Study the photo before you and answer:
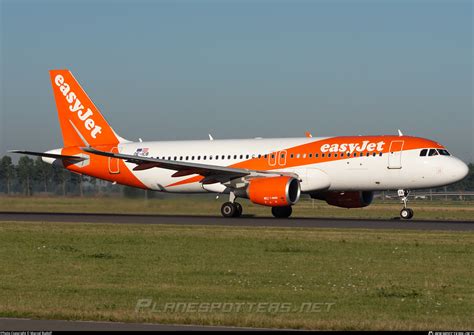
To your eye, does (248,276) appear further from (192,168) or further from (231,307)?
(192,168)

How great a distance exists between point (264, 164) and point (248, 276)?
23720 mm

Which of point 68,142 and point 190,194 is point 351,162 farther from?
point 68,142

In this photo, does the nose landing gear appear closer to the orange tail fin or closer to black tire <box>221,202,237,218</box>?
black tire <box>221,202,237,218</box>

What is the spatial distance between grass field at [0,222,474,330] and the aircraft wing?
435 inches

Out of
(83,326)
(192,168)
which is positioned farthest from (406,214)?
(83,326)

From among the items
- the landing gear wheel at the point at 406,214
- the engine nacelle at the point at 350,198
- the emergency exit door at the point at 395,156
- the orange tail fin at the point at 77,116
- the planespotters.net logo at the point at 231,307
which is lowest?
the planespotters.net logo at the point at 231,307

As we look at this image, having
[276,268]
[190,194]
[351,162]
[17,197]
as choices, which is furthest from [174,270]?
[17,197]

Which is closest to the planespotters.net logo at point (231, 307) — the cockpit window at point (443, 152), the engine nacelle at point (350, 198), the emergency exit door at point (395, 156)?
the emergency exit door at point (395, 156)

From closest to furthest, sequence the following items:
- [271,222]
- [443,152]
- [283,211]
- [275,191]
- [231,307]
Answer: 1. [231,307]
2. [271,222]
3. [275,191]
4. [443,152]
5. [283,211]

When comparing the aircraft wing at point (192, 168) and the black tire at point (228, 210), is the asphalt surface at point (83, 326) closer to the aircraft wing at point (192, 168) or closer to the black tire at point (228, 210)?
the aircraft wing at point (192, 168)

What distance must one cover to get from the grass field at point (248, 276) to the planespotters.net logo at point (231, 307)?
0.13m

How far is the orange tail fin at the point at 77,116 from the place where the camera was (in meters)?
49.4

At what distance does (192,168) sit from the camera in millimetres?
42594

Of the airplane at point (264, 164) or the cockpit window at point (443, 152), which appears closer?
the airplane at point (264, 164)
